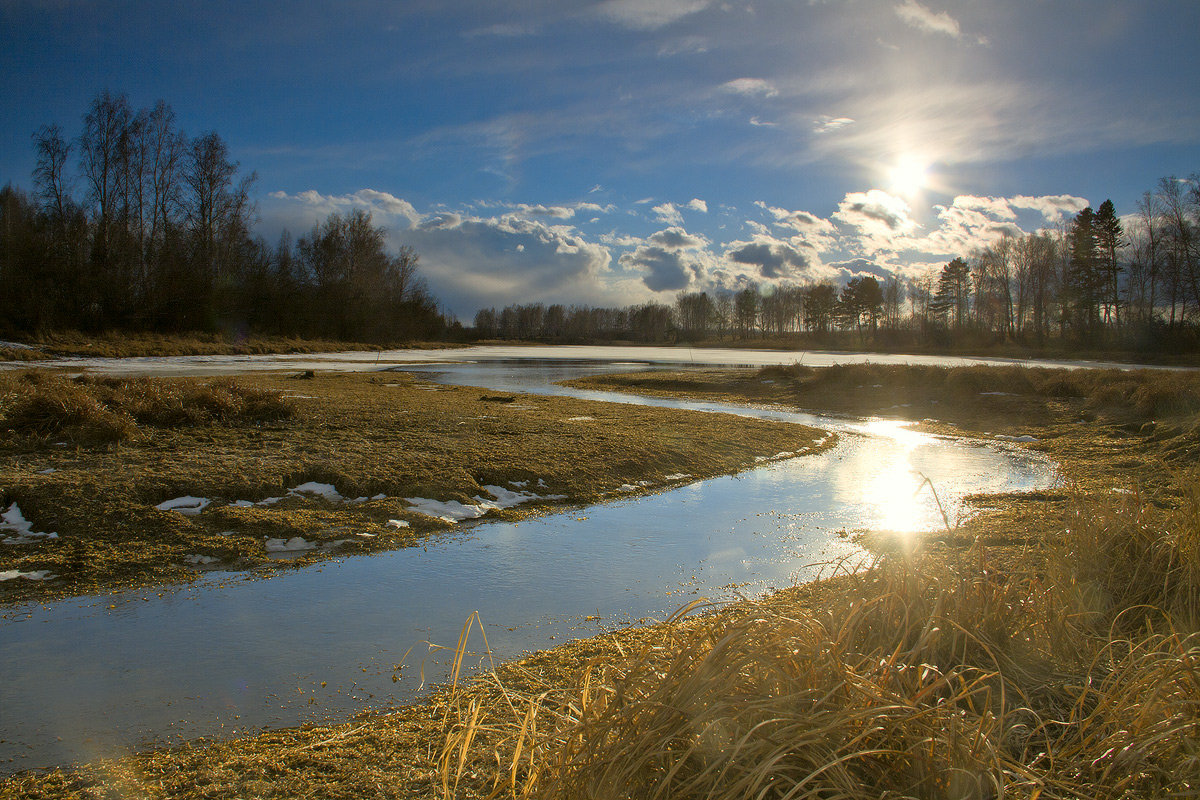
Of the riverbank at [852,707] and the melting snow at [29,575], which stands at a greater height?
the riverbank at [852,707]

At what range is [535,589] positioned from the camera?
4504mm

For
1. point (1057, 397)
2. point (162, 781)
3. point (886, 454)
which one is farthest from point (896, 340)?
point (162, 781)

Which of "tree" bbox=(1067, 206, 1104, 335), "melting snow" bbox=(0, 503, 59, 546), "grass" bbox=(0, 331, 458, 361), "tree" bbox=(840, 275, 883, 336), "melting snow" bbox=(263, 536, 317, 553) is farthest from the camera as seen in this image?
"tree" bbox=(840, 275, 883, 336)

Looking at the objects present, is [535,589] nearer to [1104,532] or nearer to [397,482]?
[397,482]

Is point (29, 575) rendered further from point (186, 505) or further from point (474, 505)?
point (474, 505)

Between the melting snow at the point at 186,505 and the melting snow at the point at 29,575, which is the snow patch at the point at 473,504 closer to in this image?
the melting snow at the point at 186,505

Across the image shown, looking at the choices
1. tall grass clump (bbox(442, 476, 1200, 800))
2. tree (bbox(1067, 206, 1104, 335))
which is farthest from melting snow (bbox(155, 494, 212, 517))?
tree (bbox(1067, 206, 1104, 335))

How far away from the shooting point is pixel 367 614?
398 cm

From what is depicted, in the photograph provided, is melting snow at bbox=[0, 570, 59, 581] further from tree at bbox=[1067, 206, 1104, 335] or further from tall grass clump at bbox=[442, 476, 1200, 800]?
tree at bbox=[1067, 206, 1104, 335]

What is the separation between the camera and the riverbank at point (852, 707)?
1.48 meters

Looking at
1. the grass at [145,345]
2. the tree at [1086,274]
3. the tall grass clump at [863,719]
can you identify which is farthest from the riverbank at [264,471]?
the tree at [1086,274]

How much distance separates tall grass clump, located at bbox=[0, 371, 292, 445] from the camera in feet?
24.6

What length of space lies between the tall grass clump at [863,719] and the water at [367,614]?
2.13ft

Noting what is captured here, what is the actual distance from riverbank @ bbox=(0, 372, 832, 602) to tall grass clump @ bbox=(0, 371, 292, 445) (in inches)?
1.1
